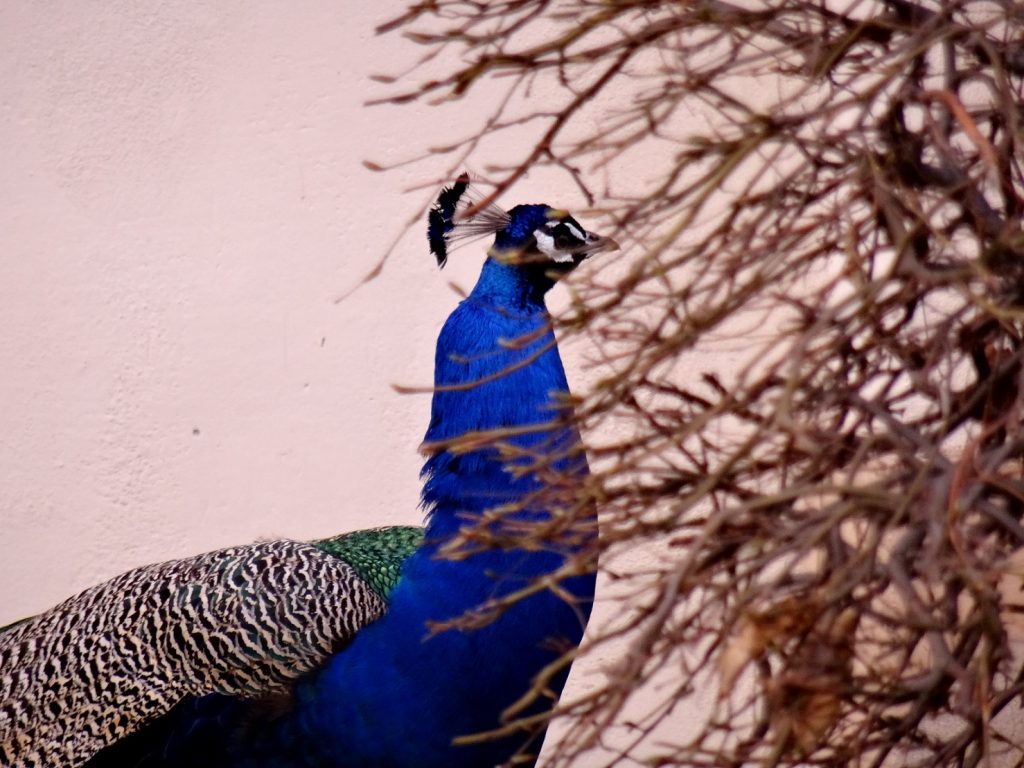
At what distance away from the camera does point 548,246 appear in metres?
2.32

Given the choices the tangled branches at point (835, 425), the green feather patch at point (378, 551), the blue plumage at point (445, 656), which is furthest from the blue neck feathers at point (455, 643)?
the tangled branches at point (835, 425)

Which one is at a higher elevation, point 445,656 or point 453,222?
point 453,222

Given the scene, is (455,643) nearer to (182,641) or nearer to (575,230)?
(182,641)

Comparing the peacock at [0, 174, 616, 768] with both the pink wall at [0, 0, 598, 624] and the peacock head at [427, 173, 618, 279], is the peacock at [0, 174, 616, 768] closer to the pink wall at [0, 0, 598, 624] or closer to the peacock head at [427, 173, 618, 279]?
the peacock head at [427, 173, 618, 279]

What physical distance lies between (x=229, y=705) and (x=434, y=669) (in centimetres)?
30

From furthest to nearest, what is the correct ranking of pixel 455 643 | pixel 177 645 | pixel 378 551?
1. pixel 378 551
2. pixel 177 645
3. pixel 455 643

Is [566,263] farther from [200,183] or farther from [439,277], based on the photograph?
[200,183]

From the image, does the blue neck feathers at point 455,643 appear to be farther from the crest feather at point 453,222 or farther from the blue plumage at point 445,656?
the crest feather at point 453,222

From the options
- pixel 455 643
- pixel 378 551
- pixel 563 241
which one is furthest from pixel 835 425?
pixel 378 551

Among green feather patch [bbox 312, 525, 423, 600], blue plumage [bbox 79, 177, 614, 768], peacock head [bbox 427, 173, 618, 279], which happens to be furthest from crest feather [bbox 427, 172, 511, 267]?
green feather patch [bbox 312, 525, 423, 600]

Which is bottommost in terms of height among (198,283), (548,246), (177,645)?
(177,645)

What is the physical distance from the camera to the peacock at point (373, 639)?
213 centimetres

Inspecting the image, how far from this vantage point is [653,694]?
3.13 meters

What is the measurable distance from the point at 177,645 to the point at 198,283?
3.13ft
